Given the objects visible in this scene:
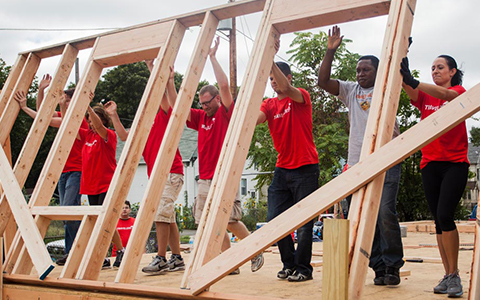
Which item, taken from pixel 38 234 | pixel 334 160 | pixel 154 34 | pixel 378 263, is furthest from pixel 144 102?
pixel 334 160

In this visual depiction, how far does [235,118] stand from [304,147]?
75 cm

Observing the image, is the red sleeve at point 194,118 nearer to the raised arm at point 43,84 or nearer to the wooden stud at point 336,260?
the raised arm at point 43,84

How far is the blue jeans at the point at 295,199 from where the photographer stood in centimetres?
409

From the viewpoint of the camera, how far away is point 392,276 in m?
3.80

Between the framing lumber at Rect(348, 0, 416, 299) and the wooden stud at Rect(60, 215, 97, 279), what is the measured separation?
2265 millimetres

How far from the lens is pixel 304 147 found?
4180mm

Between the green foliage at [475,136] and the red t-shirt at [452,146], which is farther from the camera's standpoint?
the green foliage at [475,136]

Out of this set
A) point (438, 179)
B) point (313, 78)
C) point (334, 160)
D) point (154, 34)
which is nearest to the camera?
point (438, 179)

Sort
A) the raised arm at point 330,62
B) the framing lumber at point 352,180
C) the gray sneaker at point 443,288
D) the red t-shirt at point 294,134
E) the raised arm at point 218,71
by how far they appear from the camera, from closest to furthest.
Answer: the framing lumber at point 352,180, the gray sneaker at point 443,288, the raised arm at point 330,62, the red t-shirt at point 294,134, the raised arm at point 218,71

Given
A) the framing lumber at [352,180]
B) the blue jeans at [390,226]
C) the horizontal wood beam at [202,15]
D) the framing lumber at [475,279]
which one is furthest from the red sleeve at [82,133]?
the framing lumber at [475,279]

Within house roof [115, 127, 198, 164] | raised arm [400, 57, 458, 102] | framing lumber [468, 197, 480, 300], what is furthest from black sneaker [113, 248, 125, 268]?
house roof [115, 127, 198, 164]

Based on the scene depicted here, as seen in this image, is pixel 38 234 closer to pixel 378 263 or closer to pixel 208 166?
pixel 208 166

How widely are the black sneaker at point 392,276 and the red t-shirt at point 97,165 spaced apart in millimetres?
2940

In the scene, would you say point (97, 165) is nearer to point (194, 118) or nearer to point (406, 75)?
point (194, 118)
